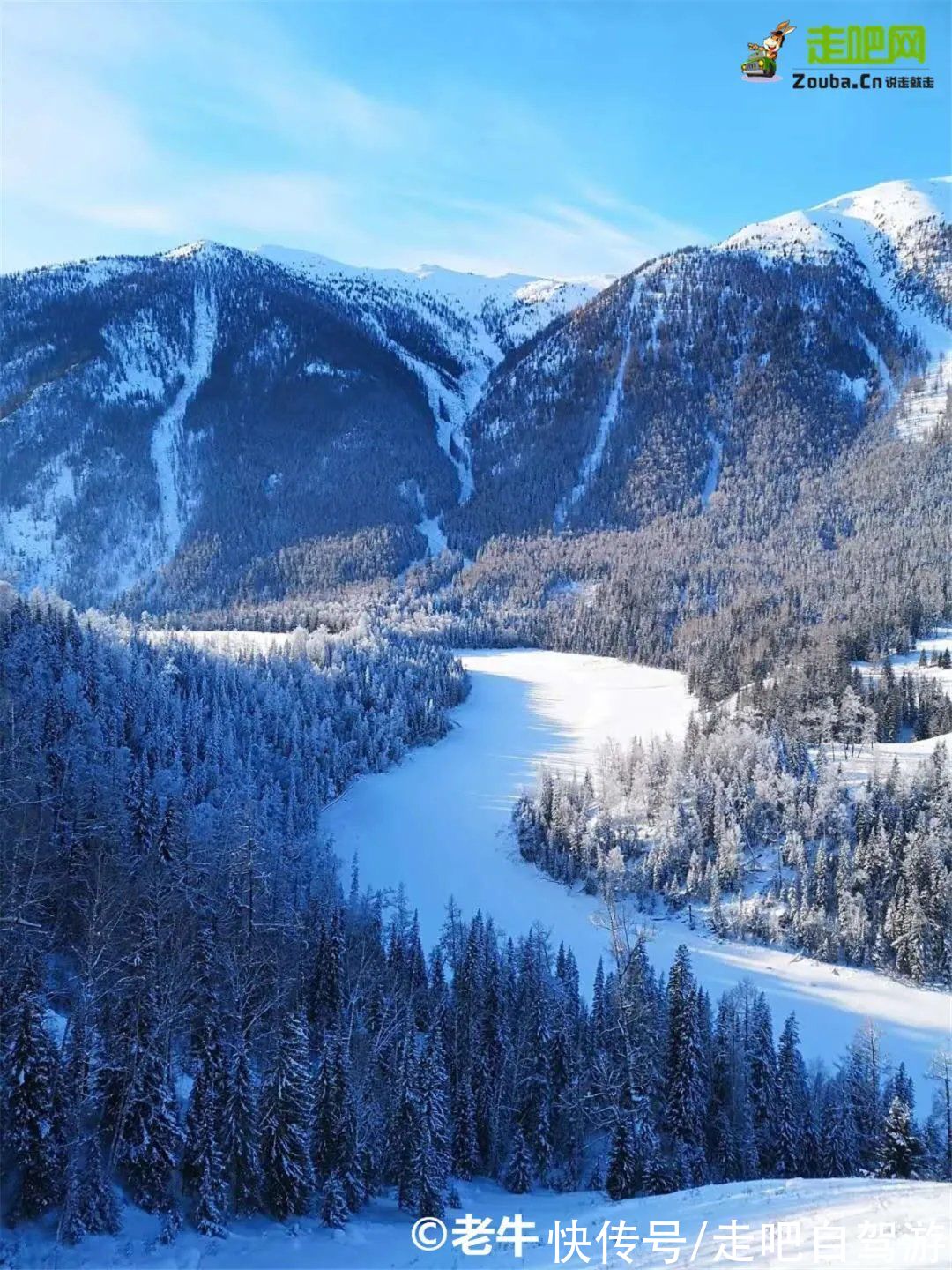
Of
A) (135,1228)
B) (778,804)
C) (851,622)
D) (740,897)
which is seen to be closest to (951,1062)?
(740,897)

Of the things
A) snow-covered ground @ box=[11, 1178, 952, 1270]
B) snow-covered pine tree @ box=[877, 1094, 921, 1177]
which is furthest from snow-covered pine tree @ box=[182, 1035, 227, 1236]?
snow-covered pine tree @ box=[877, 1094, 921, 1177]

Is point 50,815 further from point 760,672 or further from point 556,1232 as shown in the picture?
point 760,672

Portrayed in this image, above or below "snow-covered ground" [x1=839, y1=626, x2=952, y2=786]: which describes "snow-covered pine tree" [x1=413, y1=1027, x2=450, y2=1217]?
below

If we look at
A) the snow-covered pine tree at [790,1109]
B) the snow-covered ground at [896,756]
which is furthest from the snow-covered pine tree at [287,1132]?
the snow-covered ground at [896,756]

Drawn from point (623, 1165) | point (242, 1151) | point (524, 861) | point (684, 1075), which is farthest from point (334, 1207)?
point (524, 861)

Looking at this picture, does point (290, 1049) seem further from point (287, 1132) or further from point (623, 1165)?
point (623, 1165)

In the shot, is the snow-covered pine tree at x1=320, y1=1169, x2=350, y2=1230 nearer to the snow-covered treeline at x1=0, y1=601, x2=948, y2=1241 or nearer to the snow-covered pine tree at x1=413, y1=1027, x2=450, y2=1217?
the snow-covered treeline at x1=0, y1=601, x2=948, y2=1241

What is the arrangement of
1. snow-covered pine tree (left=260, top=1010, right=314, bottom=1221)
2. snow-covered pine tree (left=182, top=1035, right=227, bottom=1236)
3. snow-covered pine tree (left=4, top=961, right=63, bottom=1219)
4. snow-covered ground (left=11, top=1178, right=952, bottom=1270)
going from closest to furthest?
1. snow-covered ground (left=11, top=1178, right=952, bottom=1270)
2. snow-covered pine tree (left=4, top=961, right=63, bottom=1219)
3. snow-covered pine tree (left=182, top=1035, right=227, bottom=1236)
4. snow-covered pine tree (left=260, top=1010, right=314, bottom=1221)

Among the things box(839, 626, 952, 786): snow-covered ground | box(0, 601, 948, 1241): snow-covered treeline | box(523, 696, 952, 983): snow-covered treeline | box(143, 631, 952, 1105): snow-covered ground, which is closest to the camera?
box(0, 601, 948, 1241): snow-covered treeline

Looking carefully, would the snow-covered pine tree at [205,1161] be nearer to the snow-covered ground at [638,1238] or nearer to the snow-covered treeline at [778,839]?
the snow-covered ground at [638,1238]
